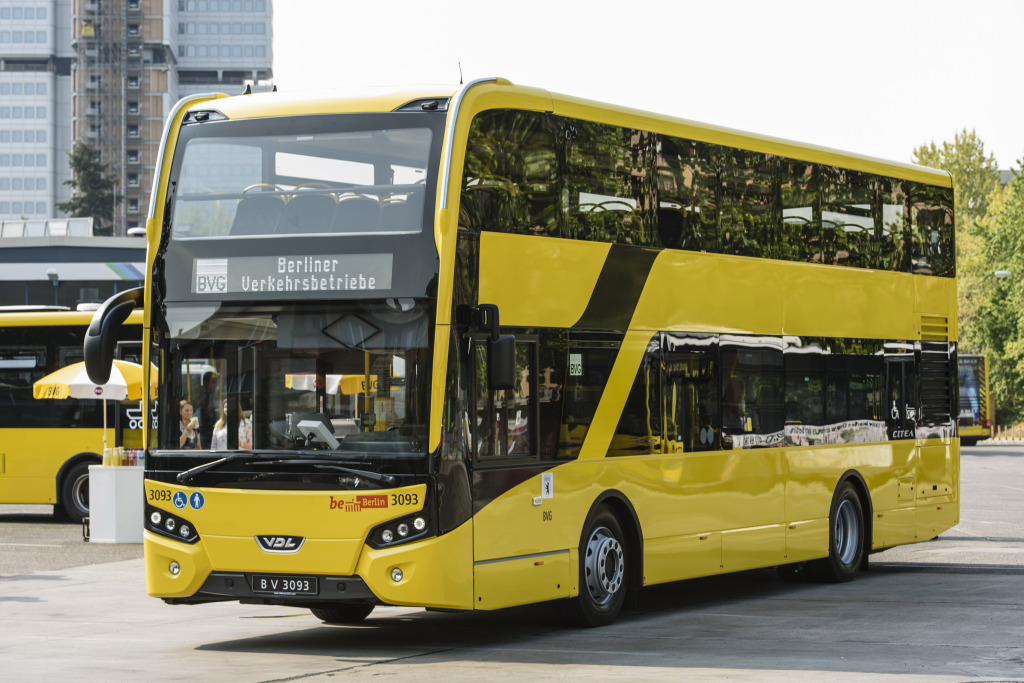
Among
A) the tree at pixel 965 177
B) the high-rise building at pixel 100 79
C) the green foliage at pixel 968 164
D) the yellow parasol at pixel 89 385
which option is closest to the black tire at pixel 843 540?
the yellow parasol at pixel 89 385

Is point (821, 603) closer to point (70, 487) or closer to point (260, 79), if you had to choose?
point (70, 487)

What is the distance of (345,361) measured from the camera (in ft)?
34.4

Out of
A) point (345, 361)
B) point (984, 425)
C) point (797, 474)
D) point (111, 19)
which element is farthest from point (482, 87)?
point (111, 19)

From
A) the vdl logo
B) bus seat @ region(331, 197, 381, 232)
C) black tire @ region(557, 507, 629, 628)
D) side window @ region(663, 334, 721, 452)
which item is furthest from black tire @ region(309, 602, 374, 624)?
bus seat @ region(331, 197, 381, 232)

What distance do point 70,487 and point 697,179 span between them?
14.7m

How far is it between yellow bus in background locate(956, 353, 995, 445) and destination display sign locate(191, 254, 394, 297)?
54871 millimetres

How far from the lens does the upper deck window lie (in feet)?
34.9

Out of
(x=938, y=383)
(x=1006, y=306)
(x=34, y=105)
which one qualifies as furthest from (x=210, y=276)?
(x=34, y=105)

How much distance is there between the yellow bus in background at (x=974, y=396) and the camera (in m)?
62.7

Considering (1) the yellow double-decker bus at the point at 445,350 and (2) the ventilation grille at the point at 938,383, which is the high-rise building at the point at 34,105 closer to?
(2) the ventilation grille at the point at 938,383

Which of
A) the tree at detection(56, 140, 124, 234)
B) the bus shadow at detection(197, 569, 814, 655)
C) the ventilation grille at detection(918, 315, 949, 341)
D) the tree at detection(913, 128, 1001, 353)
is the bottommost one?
the bus shadow at detection(197, 569, 814, 655)

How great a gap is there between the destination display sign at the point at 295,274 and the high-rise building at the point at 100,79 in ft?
543

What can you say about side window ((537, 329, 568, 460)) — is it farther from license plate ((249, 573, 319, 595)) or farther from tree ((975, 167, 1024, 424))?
tree ((975, 167, 1024, 424))

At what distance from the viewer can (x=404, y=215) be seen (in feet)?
34.7
